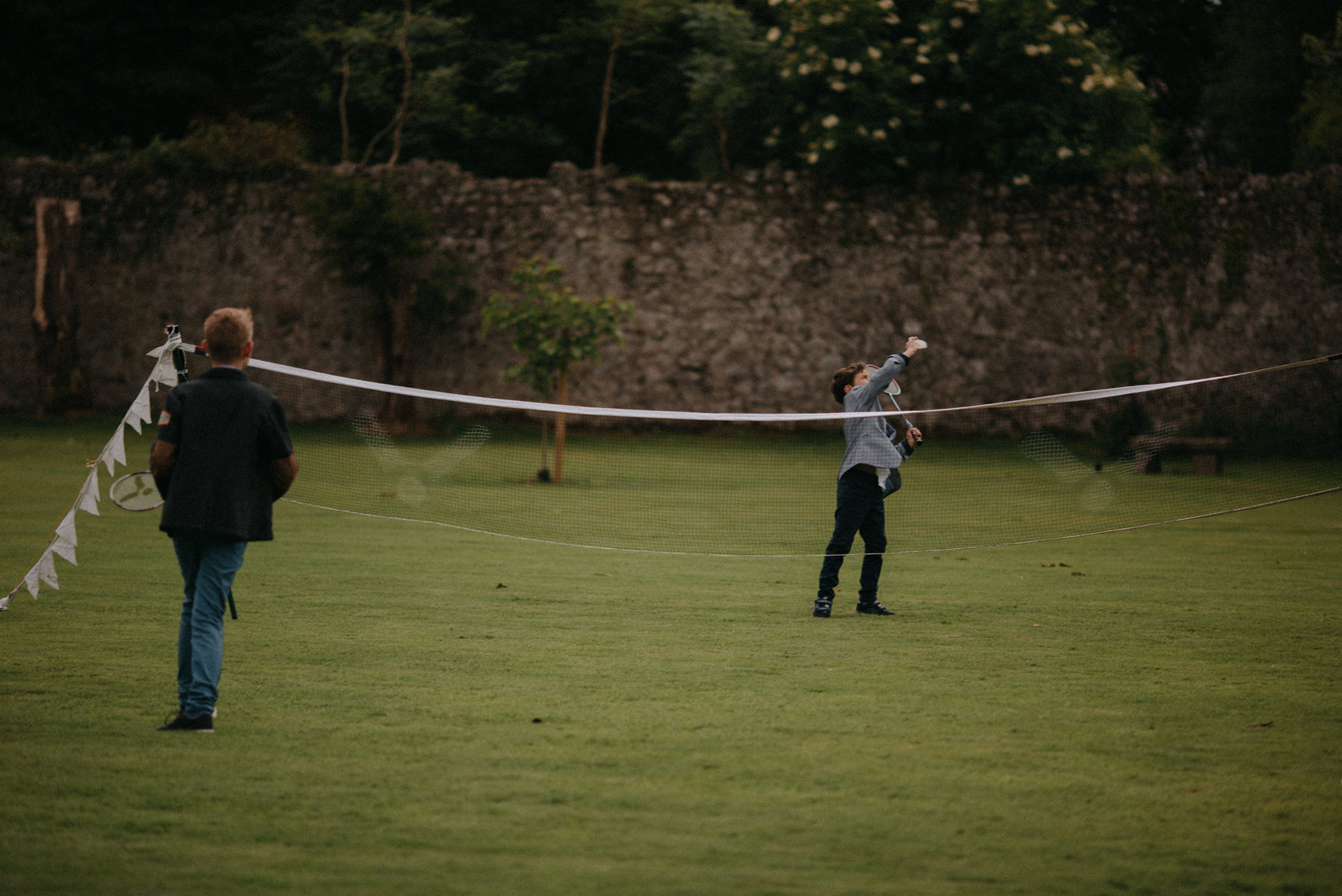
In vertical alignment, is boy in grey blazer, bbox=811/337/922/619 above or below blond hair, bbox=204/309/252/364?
below

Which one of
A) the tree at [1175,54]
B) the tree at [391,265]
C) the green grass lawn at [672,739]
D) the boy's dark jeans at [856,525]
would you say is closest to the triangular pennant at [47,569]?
the green grass lawn at [672,739]

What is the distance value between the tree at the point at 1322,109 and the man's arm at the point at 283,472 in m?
24.1

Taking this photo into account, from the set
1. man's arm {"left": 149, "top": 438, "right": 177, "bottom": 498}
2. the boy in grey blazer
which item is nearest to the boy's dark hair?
the boy in grey blazer

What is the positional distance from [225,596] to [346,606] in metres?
2.64

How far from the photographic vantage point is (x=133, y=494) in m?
8.04

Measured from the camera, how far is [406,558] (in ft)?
33.0

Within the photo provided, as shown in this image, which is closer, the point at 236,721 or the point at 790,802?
the point at 790,802

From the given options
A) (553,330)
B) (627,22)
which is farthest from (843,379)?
(627,22)

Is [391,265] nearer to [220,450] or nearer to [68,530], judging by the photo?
[68,530]

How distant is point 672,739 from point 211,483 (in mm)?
2103

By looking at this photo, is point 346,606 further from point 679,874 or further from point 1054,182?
point 1054,182

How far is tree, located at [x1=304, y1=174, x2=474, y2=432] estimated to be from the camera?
71.2 feet

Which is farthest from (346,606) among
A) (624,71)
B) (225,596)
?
(624,71)

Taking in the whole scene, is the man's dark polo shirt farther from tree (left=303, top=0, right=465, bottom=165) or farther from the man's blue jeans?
tree (left=303, top=0, right=465, bottom=165)
